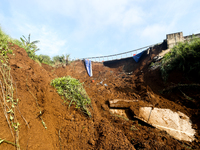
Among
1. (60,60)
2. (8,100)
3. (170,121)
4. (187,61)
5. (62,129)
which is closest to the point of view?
(8,100)

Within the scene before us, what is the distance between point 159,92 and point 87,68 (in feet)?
30.4

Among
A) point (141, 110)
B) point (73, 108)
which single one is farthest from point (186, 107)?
point (73, 108)

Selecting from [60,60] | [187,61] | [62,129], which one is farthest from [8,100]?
[60,60]

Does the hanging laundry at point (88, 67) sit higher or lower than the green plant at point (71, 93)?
higher

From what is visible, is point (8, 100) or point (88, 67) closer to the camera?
point (8, 100)

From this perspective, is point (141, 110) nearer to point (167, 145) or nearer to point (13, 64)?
point (167, 145)

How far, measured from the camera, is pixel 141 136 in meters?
3.39

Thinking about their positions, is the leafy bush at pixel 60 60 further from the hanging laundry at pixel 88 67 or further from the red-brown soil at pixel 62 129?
the red-brown soil at pixel 62 129

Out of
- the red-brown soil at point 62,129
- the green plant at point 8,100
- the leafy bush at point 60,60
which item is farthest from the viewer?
the leafy bush at point 60,60

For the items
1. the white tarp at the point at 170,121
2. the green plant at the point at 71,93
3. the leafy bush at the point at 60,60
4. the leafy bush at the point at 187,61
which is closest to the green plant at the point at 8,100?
the green plant at the point at 71,93

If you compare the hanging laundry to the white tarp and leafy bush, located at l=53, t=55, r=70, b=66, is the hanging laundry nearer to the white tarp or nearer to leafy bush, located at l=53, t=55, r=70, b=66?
leafy bush, located at l=53, t=55, r=70, b=66

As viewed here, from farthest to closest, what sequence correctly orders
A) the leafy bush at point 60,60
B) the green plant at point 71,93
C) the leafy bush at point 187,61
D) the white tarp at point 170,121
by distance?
the leafy bush at point 60,60, the leafy bush at point 187,61, the white tarp at point 170,121, the green plant at point 71,93

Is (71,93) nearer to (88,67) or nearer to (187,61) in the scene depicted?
(187,61)

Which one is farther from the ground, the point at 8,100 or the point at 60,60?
the point at 60,60
